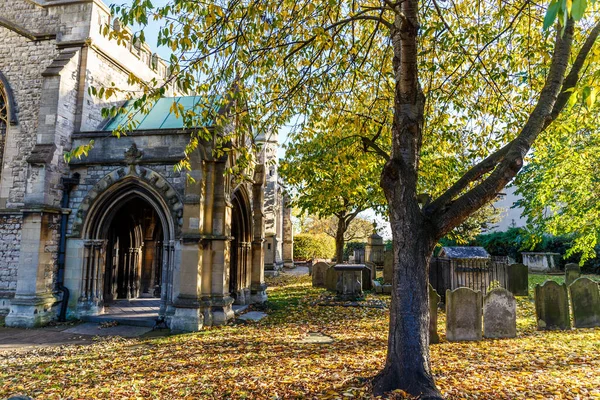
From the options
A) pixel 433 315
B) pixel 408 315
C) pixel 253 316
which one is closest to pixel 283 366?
pixel 408 315

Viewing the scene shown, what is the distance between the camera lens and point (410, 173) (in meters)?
5.03

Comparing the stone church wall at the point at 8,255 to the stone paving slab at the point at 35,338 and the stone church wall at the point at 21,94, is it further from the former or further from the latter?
the stone paving slab at the point at 35,338

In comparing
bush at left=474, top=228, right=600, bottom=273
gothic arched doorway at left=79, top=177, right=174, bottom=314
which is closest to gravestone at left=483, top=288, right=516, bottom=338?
gothic arched doorway at left=79, top=177, right=174, bottom=314

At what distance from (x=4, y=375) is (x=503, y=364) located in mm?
7810

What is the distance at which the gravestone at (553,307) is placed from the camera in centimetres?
837

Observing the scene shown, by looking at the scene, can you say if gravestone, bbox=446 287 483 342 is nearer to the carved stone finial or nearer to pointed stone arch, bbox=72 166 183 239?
pointed stone arch, bbox=72 166 183 239

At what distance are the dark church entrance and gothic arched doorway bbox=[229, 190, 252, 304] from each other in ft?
10.0

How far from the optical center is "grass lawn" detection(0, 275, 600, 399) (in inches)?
194

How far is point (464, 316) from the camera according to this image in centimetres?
755

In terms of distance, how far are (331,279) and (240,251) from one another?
201 inches

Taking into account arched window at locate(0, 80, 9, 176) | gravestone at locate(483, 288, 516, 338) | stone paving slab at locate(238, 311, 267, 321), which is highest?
arched window at locate(0, 80, 9, 176)

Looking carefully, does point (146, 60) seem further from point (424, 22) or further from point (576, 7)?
point (576, 7)

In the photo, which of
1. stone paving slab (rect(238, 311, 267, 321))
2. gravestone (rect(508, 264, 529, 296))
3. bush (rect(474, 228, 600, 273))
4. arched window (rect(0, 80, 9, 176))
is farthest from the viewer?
bush (rect(474, 228, 600, 273))

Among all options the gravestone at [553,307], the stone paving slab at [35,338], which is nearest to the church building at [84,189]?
the stone paving slab at [35,338]
